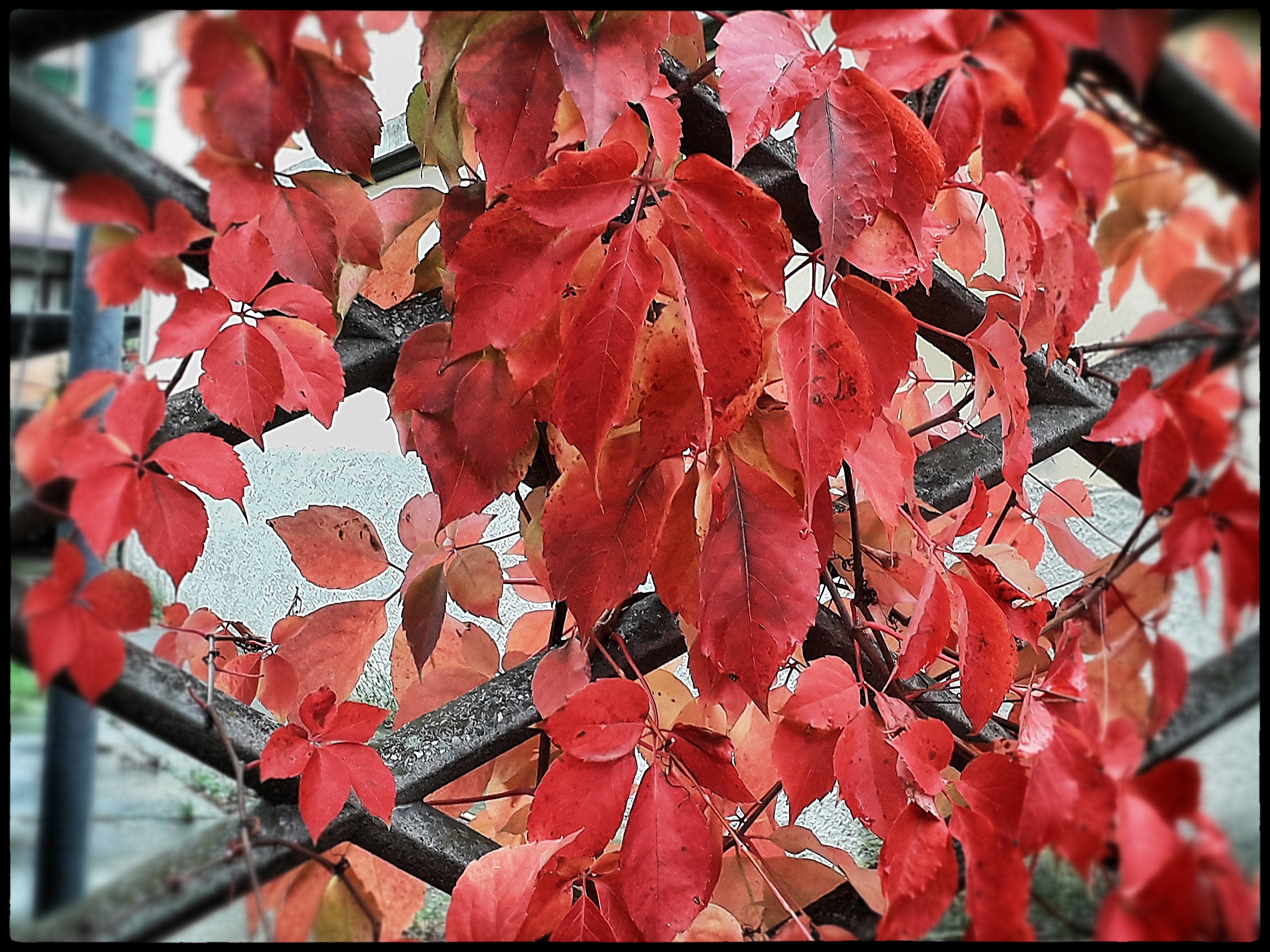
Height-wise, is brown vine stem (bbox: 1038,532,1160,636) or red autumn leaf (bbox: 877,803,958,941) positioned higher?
brown vine stem (bbox: 1038,532,1160,636)

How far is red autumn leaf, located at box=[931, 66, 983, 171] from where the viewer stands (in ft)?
1.15

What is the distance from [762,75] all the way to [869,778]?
0.32 meters

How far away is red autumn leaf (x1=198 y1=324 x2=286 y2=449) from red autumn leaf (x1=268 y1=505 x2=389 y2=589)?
0.42 feet

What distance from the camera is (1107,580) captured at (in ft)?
1.36

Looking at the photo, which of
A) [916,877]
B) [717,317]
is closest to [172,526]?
[717,317]

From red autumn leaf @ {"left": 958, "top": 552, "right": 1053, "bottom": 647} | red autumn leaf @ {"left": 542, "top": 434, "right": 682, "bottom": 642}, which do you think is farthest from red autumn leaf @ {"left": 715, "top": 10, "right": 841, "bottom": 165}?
red autumn leaf @ {"left": 958, "top": 552, "right": 1053, "bottom": 647}

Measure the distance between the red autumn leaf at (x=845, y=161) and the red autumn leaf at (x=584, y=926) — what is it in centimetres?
32

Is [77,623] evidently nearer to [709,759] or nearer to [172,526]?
[172,526]

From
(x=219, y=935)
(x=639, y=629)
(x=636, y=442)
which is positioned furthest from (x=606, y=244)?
(x=219, y=935)

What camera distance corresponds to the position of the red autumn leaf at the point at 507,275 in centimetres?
35

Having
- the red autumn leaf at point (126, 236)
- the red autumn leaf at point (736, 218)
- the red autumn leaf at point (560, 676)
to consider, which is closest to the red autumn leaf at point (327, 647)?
the red autumn leaf at point (560, 676)

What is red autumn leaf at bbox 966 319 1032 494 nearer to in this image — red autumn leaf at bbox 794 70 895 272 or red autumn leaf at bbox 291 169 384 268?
red autumn leaf at bbox 794 70 895 272

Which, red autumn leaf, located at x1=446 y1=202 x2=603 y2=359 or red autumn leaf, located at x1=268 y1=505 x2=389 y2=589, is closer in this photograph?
red autumn leaf, located at x1=446 y1=202 x2=603 y2=359

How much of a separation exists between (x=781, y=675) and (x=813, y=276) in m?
0.43
